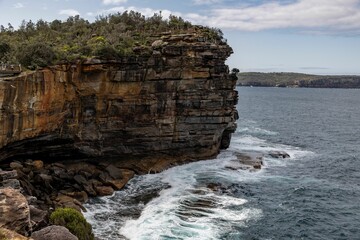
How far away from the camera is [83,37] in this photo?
1971 inches

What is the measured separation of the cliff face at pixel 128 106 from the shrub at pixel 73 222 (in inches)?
510

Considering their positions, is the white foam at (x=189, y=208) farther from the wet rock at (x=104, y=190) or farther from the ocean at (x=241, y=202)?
the wet rock at (x=104, y=190)

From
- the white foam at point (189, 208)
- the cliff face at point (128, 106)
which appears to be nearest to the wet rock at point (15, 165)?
the cliff face at point (128, 106)

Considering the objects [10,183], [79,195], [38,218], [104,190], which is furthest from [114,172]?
[38,218]

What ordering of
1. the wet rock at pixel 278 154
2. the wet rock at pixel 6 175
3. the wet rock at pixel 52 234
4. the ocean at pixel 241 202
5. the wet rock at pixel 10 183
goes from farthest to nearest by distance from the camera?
the wet rock at pixel 278 154 → the ocean at pixel 241 202 → the wet rock at pixel 6 175 → the wet rock at pixel 10 183 → the wet rock at pixel 52 234

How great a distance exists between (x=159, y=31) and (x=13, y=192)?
38321 millimetres

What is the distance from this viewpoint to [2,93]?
116ft

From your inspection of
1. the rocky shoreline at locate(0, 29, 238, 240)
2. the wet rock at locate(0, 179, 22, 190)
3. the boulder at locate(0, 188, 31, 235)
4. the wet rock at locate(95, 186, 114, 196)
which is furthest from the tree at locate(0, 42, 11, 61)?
the boulder at locate(0, 188, 31, 235)

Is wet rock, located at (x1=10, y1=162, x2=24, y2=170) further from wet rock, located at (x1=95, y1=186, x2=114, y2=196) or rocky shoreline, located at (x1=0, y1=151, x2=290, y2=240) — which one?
wet rock, located at (x1=95, y1=186, x2=114, y2=196)

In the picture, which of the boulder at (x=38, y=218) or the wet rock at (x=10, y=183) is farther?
→ the wet rock at (x=10, y=183)

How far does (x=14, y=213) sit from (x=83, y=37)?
115 ft

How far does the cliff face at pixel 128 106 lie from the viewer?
39438 millimetres

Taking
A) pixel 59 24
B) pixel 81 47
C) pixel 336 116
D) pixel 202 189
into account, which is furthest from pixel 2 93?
pixel 336 116

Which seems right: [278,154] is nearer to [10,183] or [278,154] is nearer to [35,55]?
[35,55]
